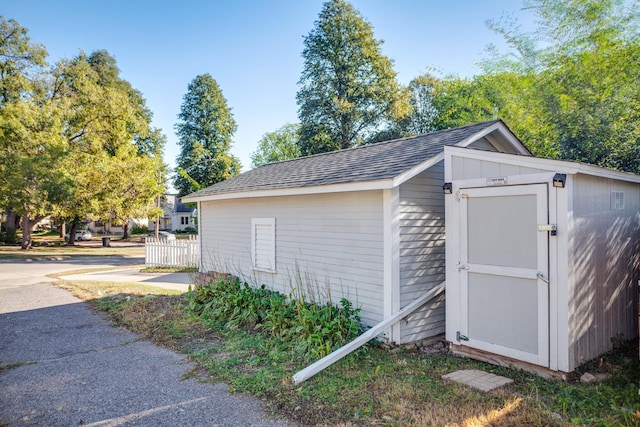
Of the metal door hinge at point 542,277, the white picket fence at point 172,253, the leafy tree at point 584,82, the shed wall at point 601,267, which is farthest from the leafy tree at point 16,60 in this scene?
the shed wall at point 601,267

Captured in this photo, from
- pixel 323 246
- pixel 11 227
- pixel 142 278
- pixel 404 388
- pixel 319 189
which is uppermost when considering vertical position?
pixel 319 189

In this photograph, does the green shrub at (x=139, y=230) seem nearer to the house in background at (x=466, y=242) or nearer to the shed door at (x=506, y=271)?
the house in background at (x=466, y=242)

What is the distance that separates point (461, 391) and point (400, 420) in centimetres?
90

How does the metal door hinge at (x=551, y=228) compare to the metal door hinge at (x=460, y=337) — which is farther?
the metal door hinge at (x=460, y=337)

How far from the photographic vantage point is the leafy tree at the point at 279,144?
41.5m

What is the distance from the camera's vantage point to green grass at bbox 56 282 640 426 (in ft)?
10.9

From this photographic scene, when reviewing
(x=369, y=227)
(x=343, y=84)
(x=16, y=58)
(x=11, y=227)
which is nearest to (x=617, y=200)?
(x=369, y=227)

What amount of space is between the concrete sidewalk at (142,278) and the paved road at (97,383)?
11.9ft

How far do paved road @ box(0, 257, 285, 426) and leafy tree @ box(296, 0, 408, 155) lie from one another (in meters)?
21.5

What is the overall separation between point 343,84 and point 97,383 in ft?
84.5

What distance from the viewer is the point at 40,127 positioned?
1962 centimetres

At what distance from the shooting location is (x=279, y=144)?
1661 inches

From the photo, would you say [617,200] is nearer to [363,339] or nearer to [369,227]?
[369,227]

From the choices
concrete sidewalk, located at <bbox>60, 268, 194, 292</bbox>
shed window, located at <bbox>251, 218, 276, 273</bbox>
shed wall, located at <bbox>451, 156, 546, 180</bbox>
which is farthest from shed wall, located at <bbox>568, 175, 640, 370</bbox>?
concrete sidewalk, located at <bbox>60, 268, 194, 292</bbox>
